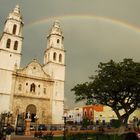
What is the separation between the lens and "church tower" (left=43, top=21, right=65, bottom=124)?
46.7 metres

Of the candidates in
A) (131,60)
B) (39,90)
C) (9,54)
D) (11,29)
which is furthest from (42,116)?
(131,60)

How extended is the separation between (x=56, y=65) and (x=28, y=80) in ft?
23.6

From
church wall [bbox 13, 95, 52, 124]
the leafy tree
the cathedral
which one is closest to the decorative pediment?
the cathedral

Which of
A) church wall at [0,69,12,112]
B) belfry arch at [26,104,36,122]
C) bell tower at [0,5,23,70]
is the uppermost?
bell tower at [0,5,23,70]

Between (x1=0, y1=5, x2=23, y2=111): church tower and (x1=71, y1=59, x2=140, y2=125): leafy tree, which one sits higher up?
(x1=0, y1=5, x2=23, y2=111): church tower

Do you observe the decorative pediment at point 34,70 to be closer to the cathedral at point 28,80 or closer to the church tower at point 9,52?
the cathedral at point 28,80

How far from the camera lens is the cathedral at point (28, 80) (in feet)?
138

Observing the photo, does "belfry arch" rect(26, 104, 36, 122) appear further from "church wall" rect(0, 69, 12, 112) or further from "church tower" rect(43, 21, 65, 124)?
"church wall" rect(0, 69, 12, 112)

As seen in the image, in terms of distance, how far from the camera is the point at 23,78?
44.9 meters

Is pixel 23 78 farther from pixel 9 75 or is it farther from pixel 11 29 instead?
pixel 11 29

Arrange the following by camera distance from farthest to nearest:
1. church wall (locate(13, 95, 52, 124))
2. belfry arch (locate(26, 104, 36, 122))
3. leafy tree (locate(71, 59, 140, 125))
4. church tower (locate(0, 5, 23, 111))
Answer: belfry arch (locate(26, 104, 36, 122)) < church wall (locate(13, 95, 52, 124)) < church tower (locate(0, 5, 23, 111)) < leafy tree (locate(71, 59, 140, 125))

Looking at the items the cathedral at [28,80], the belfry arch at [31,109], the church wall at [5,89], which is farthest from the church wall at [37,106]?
the church wall at [5,89]

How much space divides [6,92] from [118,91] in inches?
850

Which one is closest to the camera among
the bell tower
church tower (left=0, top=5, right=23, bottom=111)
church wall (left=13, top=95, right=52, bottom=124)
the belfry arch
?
church tower (left=0, top=5, right=23, bottom=111)
